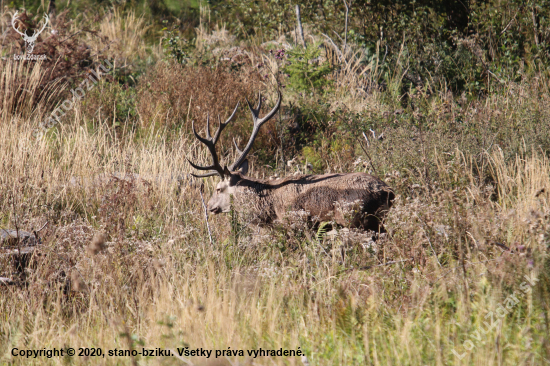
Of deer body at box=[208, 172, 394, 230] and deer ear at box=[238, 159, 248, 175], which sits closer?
deer body at box=[208, 172, 394, 230]

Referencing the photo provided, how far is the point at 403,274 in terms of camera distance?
3857 mm

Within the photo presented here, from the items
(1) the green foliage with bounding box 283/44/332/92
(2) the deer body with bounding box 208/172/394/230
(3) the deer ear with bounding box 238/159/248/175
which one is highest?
(1) the green foliage with bounding box 283/44/332/92

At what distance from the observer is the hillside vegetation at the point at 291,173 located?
3090mm

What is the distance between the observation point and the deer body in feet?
14.9

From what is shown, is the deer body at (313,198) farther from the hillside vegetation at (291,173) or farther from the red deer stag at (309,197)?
the hillside vegetation at (291,173)

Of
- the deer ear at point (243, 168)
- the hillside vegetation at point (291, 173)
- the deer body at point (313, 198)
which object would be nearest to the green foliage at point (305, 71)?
the hillside vegetation at point (291, 173)

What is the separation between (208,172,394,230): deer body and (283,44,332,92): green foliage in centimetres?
347

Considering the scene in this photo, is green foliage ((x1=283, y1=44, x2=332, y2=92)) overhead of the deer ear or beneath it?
overhead

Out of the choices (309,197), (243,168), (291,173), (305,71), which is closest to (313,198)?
(309,197)

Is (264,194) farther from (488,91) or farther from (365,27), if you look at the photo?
(365,27)

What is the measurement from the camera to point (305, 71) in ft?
27.5

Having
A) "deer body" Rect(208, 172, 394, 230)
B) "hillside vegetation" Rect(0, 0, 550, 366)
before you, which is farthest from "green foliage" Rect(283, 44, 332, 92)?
"deer body" Rect(208, 172, 394, 230)

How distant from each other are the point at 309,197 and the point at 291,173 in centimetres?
170

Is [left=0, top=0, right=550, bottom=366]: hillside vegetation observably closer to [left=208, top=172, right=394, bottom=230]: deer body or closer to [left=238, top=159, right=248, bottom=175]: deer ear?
[left=208, top=172, right=394, bottom=230]: deer body
